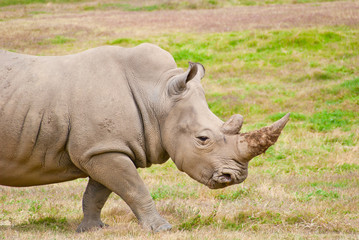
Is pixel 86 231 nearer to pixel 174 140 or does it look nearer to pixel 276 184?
pixel 174 140

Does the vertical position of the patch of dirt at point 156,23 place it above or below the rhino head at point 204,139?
below

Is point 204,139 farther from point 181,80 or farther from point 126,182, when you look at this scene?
point 126,182

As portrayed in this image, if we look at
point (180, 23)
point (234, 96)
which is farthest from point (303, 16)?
point (234, 96)

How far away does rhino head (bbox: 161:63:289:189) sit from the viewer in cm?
604

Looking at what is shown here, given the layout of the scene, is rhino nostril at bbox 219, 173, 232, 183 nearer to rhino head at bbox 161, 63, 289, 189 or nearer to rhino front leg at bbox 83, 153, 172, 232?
rhino head at bbox 161, 63, 289, 189

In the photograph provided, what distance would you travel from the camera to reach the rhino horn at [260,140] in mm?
5945

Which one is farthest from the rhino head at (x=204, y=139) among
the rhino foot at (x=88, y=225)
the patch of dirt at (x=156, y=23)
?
the patch of dirt at (x=156, y=23)

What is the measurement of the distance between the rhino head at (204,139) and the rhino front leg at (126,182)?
52cm

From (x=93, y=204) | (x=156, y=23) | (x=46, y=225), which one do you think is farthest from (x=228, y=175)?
(x=156, y=23)

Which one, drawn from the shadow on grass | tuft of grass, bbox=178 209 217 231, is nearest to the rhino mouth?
tuft of grass, bbox=178 209 217 231

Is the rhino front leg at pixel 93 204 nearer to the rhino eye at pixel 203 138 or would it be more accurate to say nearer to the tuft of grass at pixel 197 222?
the tuft of grass at pixel 197 222

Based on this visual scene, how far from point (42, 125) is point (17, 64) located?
0.85 m

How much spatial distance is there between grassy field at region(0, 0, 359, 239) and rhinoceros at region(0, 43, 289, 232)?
65 centimetres

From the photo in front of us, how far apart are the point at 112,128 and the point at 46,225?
5.58 ft
